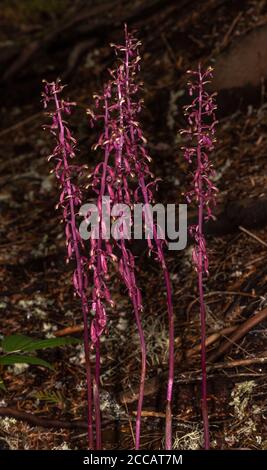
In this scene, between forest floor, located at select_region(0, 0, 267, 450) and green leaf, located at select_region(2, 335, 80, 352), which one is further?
forest floor, located at select_region(0, 0, 267, 450)

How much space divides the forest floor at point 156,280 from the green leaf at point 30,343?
0.20 m

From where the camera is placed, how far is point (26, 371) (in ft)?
11.6

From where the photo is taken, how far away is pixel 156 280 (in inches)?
152

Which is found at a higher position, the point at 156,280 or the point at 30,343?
the point at 156,280

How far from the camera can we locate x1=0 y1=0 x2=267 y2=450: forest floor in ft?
10.2

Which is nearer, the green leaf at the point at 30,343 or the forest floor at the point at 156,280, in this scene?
the green leaf at the point at 30,343

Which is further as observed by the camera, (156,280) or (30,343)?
(156,280)

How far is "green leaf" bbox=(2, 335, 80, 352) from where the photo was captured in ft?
9.35

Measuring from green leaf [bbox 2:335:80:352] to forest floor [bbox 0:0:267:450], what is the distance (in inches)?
7.7

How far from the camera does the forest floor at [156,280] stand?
3.10m

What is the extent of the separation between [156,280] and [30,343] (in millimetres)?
1104

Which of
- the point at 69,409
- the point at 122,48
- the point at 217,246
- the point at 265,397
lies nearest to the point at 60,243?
the point at 217,246

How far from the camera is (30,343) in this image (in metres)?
2.92
